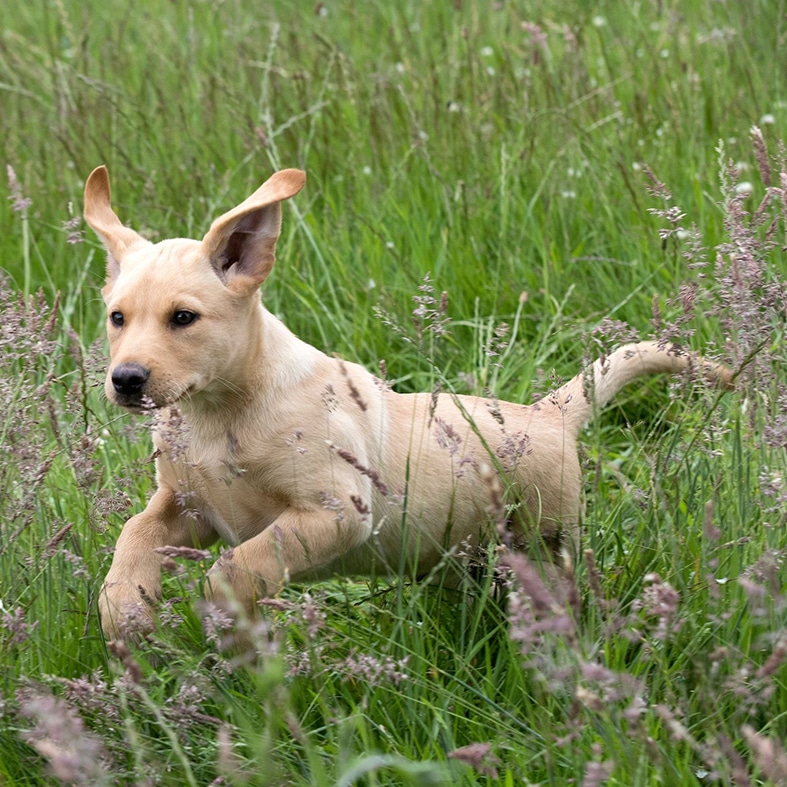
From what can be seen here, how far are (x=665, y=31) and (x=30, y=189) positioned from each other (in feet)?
10.3

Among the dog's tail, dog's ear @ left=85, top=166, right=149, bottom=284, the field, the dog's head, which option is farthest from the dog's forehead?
the dog's tail

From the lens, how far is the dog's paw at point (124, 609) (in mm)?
2379

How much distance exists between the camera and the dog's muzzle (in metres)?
2.69

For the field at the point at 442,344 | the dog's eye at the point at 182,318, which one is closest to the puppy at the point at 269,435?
the dog's eye at the point at 182,318

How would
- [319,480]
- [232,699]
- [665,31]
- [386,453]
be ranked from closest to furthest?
1. [232,699]
2. [319,480]
3. [386,453]
4. [665,31]

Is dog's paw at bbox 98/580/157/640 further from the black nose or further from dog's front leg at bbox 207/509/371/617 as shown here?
the black nose

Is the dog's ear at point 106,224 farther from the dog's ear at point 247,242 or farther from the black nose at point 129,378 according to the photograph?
the black nose at point 129,378

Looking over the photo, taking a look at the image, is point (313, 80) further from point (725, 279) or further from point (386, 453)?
point (725, 279)

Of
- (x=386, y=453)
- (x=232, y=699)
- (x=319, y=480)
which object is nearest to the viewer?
(x=232, y=699)

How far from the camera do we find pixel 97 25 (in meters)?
7.91

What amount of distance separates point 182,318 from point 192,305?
4cm

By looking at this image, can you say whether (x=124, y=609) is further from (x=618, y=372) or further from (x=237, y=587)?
(x=618, y=372)

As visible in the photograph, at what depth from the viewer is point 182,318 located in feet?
9.43

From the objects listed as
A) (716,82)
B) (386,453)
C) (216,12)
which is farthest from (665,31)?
(386,453)
